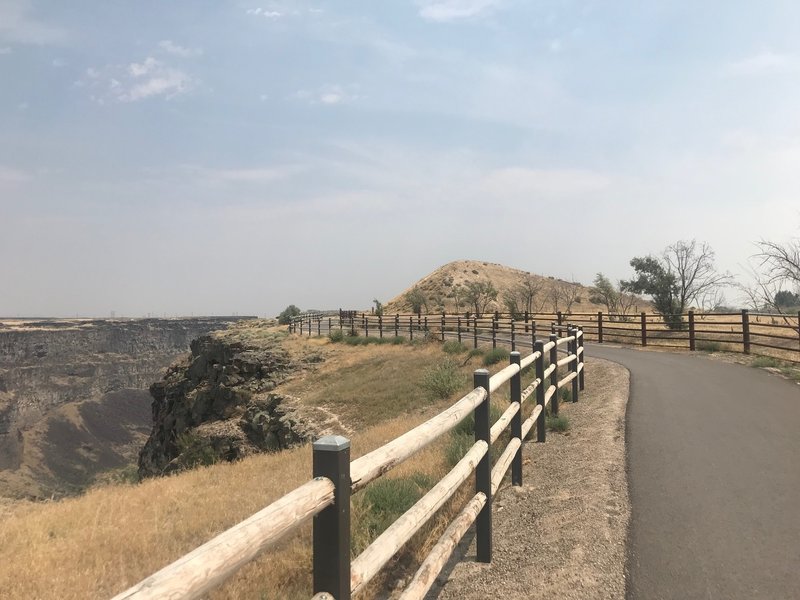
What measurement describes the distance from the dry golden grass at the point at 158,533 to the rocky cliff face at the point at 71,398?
12769cm

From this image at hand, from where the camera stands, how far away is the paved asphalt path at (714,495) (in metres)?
3.88

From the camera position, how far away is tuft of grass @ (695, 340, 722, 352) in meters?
20.5

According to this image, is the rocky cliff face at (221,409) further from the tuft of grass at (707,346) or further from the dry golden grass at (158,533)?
the tuft of grass at (707,346)

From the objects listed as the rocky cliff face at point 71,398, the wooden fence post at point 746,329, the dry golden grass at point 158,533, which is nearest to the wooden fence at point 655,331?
the wooden fence post at point 746,329

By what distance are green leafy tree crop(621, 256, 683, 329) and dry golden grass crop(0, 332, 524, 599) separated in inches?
1278

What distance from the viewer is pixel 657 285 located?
4125cm

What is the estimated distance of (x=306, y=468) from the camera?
32.2ft

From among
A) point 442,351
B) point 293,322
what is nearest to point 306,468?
point 442,351

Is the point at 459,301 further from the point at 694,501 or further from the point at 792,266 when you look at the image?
the point at 694,501

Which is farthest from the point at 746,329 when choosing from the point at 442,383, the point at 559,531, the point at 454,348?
the point at 559,531

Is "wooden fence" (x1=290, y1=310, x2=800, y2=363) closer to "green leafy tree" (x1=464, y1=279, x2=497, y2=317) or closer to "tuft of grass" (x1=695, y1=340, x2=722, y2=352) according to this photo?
"tuft of grass" (x1=695, y1=340, x2=722, y2=352)

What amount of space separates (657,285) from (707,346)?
72.2 ft

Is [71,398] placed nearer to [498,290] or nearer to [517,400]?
[498,290]

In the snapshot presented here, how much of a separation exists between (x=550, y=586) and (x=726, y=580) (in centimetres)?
122
